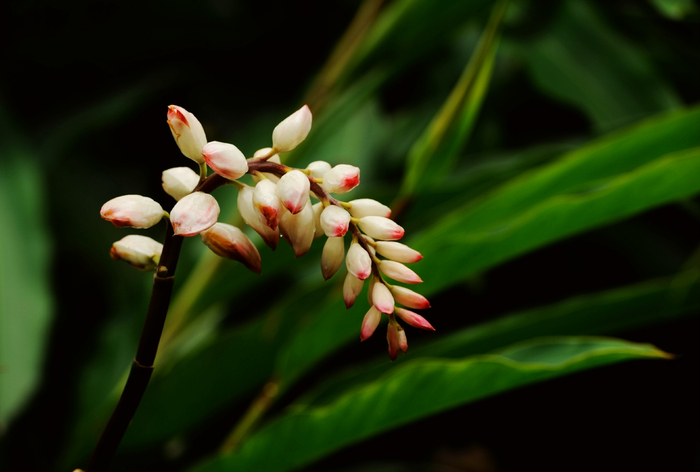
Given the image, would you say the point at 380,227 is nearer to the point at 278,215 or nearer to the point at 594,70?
the point at 278,215

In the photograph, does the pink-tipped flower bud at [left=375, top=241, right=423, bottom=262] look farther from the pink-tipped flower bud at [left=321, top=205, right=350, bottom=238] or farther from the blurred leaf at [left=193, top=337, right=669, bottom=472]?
the blurred leaf at [left=193, top=337, right=669, bottom=472]

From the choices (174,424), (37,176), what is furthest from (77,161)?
(174,424)

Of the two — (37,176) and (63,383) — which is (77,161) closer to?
(37,176)

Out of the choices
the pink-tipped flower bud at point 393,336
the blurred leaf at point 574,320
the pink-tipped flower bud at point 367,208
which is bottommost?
the blurred leaf at point 574,320

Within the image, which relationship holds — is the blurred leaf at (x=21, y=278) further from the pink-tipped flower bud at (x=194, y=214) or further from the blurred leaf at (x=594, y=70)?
the blurred leaf at (x=594, y=70)

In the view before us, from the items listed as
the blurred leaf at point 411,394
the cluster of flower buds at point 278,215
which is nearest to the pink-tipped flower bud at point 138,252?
the cluster of flower buds at point 278,215

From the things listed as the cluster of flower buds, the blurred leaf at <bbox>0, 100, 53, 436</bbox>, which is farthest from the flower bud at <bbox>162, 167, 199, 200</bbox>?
the blurred leaf at <bbox>0, 100, 53, 436</bbox>
